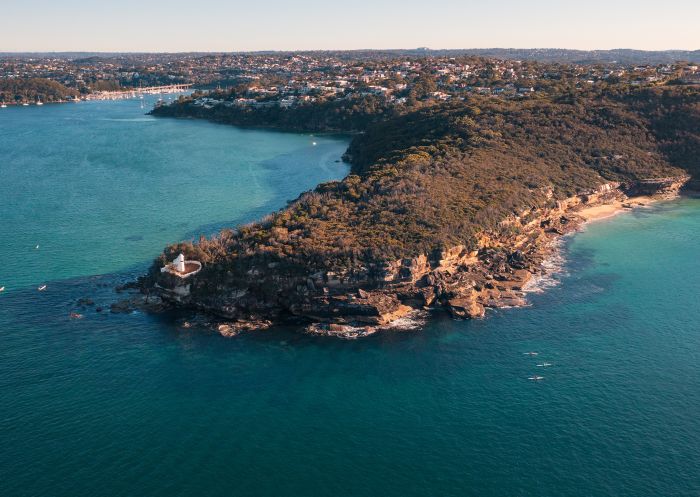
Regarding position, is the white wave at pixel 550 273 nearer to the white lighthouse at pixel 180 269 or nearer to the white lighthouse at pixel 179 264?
the white lighthouse at pixel 180 269

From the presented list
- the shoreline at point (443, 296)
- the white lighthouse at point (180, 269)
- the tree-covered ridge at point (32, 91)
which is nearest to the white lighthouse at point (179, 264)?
the white lighthouse at point (180, 269)

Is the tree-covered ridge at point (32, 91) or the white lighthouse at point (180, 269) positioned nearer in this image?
the white lighthouse at point (180, 269)

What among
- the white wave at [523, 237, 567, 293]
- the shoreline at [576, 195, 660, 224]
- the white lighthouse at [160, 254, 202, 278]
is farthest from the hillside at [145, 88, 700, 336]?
the white wave at [523, 237, 567, 293]

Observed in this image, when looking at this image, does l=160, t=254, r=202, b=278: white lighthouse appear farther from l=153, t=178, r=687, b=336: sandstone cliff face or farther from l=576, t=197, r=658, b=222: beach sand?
l=576, t=197, r=658, b=222: beach sand

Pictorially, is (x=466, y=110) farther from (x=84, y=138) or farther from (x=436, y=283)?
(x=84, y=138)

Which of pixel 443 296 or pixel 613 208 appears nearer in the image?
pixel 443 296

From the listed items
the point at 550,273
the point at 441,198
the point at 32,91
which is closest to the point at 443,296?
the point at 441,198

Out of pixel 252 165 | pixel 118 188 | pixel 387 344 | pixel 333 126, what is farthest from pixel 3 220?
pixel 333 126

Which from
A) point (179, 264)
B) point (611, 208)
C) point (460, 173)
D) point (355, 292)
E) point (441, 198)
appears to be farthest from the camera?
point (611, 208)

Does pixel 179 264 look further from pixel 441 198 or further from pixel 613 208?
pixel 613 208
